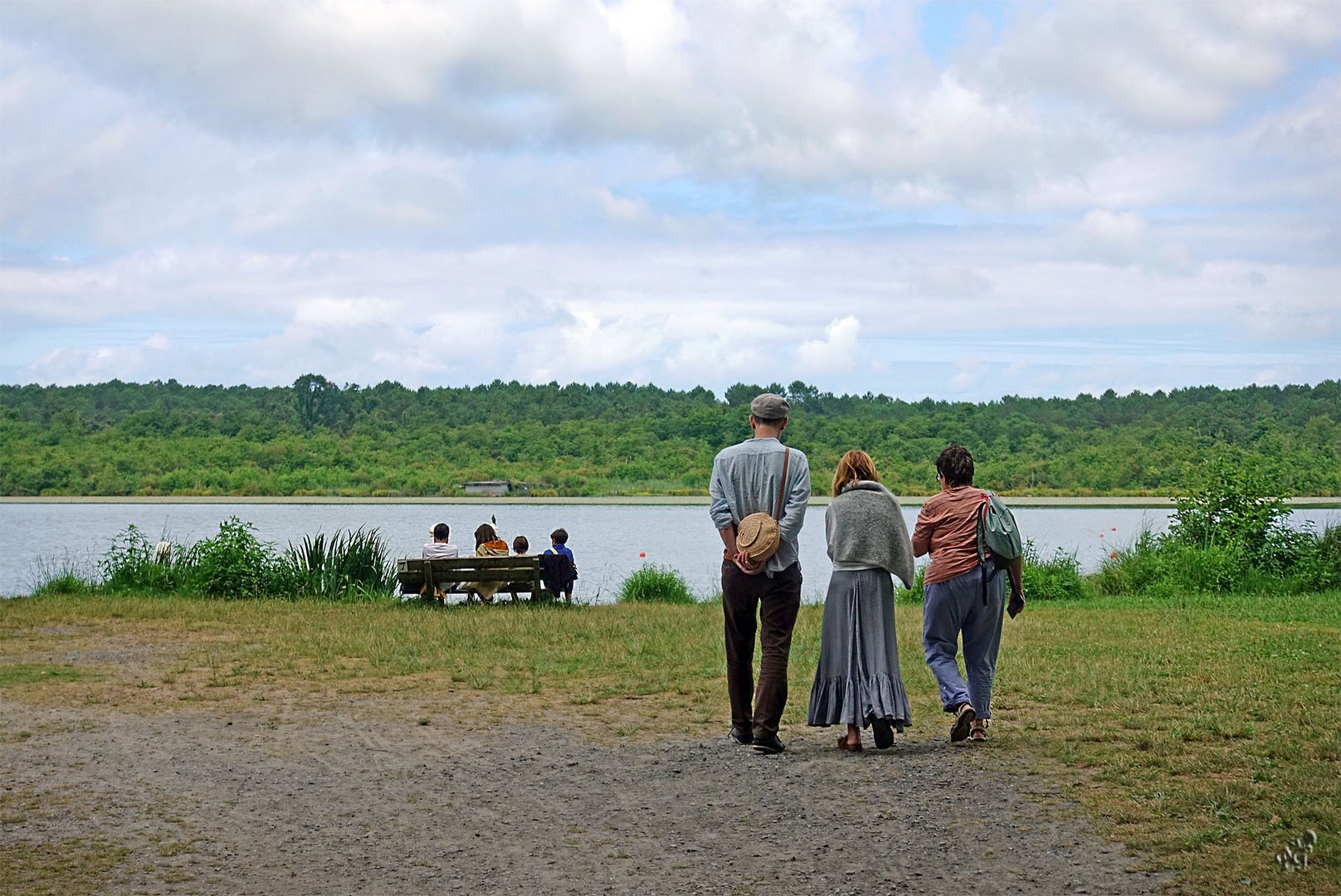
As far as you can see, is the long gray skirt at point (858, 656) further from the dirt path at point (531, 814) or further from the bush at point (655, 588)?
the bush at point (655, 588)

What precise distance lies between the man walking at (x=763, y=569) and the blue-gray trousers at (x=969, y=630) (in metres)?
0.86

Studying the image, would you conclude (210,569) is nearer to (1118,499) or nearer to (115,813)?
(115,813)

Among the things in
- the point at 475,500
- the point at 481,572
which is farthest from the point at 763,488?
the point at 475,500

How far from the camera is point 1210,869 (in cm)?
486

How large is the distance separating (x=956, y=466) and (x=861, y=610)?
1.09 metres

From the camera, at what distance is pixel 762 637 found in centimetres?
726

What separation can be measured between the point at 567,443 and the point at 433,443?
7702 mm

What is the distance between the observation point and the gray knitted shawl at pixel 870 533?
7.33m

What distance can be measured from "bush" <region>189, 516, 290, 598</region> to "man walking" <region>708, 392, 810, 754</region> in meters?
11.0

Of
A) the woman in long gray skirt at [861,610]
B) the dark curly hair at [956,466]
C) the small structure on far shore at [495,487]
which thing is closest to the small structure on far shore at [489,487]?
the small structure on far shore at [495,487]

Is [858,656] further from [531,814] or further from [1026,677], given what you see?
[1026,677]

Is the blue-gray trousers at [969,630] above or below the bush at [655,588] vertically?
above

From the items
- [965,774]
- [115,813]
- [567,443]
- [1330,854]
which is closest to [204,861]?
[115,813]

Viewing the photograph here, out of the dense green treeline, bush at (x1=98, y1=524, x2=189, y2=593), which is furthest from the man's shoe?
the dense green treeline
